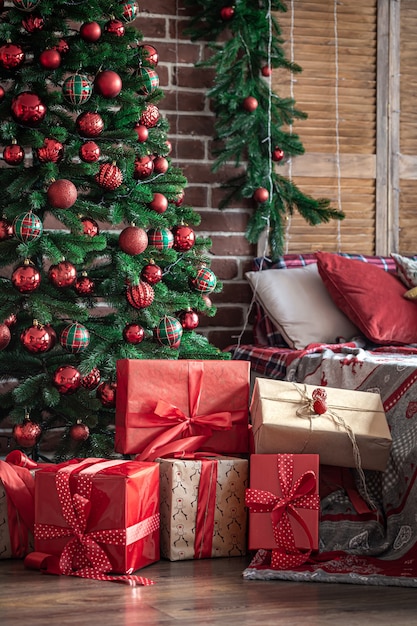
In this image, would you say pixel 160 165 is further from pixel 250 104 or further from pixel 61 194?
pixel 250 104

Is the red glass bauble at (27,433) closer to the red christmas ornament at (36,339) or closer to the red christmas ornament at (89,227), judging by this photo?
the red christmas ornament at (36,339)

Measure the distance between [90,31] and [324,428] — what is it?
145 centimetres

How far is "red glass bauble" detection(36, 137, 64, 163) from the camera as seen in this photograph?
273cm

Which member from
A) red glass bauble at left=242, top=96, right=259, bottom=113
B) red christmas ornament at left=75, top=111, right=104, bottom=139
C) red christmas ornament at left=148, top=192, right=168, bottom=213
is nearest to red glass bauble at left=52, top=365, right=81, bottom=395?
red christmas ornament at left=148, top=192, right=168, bottom=213

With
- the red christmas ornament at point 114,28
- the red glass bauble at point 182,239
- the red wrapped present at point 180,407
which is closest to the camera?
the red wrapped present at point 180,407

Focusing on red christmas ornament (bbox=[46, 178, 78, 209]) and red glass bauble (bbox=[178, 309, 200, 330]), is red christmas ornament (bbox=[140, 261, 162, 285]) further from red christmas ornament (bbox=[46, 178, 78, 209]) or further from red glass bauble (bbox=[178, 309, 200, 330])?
red christmas ornament (bbox=[46, 178, 78, 209])

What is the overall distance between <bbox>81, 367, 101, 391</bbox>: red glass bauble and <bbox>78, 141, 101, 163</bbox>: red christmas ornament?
25.6 inches

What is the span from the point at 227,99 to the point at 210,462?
1753 mm

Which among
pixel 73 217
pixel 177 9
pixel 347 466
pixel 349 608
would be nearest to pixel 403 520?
pixel 347 466

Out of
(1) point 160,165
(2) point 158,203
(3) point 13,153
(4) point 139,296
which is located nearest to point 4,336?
(4) point 139,296

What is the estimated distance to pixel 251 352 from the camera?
338 cm

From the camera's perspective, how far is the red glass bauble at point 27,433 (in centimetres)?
Result: 275

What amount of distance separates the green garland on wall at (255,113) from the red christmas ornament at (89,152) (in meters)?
0.91

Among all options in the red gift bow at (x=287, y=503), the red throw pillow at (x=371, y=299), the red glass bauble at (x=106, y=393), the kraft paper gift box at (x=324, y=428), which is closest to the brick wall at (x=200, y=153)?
the red throw pillow at (x=371, y=299)
